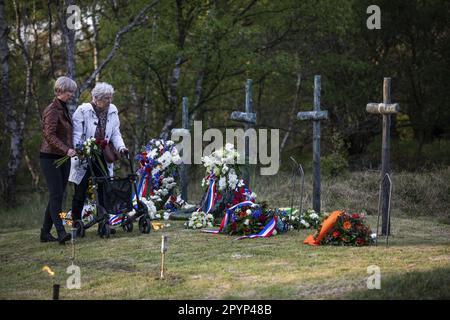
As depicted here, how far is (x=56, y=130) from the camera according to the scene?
9500mm

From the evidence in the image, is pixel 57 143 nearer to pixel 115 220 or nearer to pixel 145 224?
pixel 145 224

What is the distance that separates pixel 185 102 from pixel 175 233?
400 cm

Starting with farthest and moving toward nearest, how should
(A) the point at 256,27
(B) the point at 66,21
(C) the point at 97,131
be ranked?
(A) the point at 256,27 < (B) the point at 66,21 < (C) the point at 97,131

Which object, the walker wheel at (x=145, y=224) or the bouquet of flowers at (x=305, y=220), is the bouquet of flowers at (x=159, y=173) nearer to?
the walker wheel at (x=145, y=224)

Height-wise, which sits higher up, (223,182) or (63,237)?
(223,182)

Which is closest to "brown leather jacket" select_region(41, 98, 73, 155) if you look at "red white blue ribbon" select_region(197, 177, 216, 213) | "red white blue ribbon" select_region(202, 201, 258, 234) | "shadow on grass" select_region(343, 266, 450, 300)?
"red white blue ribbon" select_region(202, 201, 258, 234)

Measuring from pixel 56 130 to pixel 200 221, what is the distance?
2733 mm

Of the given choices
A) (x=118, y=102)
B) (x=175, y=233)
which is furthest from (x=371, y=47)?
(x=175, y=233)

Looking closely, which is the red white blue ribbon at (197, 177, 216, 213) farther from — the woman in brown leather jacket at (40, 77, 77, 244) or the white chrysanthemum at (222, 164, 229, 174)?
the woman in brown leather jacket at (40, 77, 77, 244)

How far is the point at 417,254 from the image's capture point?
808 cm

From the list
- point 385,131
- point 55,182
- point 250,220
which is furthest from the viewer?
point 250,220

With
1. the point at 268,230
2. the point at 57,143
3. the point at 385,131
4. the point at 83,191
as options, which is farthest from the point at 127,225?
the point at 385,131

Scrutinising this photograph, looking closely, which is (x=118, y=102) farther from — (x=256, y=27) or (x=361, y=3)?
(x=361, y=3)
